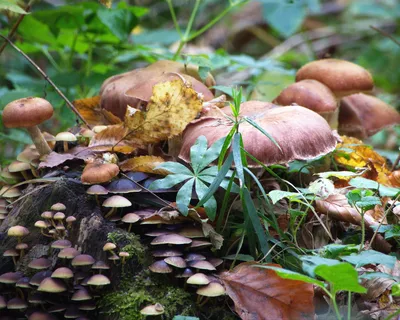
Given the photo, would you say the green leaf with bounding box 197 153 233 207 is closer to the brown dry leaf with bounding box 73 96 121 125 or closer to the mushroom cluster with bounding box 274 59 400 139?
the mushroom cluster with bounding box 274 59 400 139

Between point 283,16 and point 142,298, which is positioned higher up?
point 283,16

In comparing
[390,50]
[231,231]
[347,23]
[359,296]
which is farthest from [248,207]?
[347,23]

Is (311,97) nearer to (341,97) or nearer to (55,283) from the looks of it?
(341,97)

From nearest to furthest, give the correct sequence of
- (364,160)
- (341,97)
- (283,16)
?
(364,160), (341,97), (283,16)

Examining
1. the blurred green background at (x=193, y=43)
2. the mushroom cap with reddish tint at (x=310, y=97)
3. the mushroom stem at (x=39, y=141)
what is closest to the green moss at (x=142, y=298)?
the mushroom stem at (x=39, y=141)

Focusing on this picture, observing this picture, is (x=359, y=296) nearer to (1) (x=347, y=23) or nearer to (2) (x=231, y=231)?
(2) (x=231, y=231)

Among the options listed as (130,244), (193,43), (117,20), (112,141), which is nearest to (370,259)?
(130,244)
